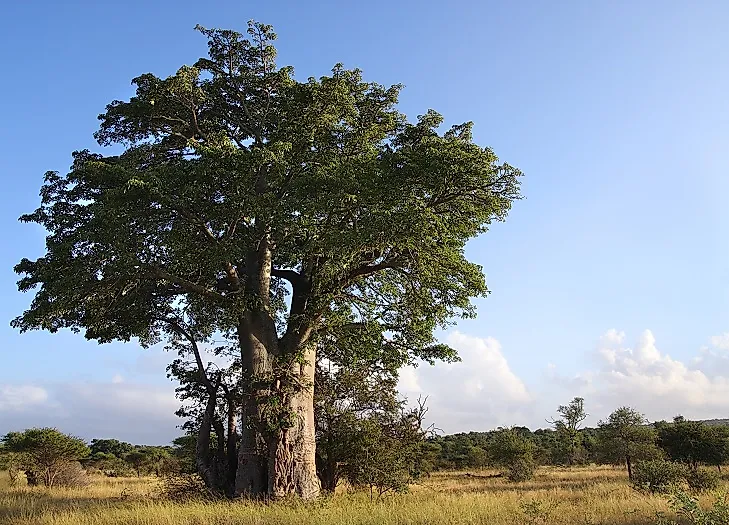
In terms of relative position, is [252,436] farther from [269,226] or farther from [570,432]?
[570,432]

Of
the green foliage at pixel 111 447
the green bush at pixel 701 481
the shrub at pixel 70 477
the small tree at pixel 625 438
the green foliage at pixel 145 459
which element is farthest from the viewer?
the green foliage at pixel 111 447

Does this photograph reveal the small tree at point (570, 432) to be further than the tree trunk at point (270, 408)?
Yes

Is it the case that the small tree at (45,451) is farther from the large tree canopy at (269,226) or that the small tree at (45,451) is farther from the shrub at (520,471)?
the shrub at (520,471)

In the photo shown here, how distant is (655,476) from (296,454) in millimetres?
9150

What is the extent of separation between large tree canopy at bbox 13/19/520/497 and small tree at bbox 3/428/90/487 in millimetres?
14835

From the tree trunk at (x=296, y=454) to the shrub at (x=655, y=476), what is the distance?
8.30 metres

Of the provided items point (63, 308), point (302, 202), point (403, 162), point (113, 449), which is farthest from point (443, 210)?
point (113, 449)

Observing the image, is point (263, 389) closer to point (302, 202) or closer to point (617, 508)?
point (302, 202)

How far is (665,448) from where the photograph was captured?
34438mm

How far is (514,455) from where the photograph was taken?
1451 inches

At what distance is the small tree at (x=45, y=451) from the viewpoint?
1062 inches

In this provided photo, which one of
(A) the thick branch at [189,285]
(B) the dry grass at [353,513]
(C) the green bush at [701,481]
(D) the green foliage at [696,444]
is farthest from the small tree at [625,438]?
(A) the thick branch at [189,285]

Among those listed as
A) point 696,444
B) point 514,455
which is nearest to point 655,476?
point 696,444

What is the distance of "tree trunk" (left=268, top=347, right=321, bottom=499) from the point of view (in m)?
13.7
